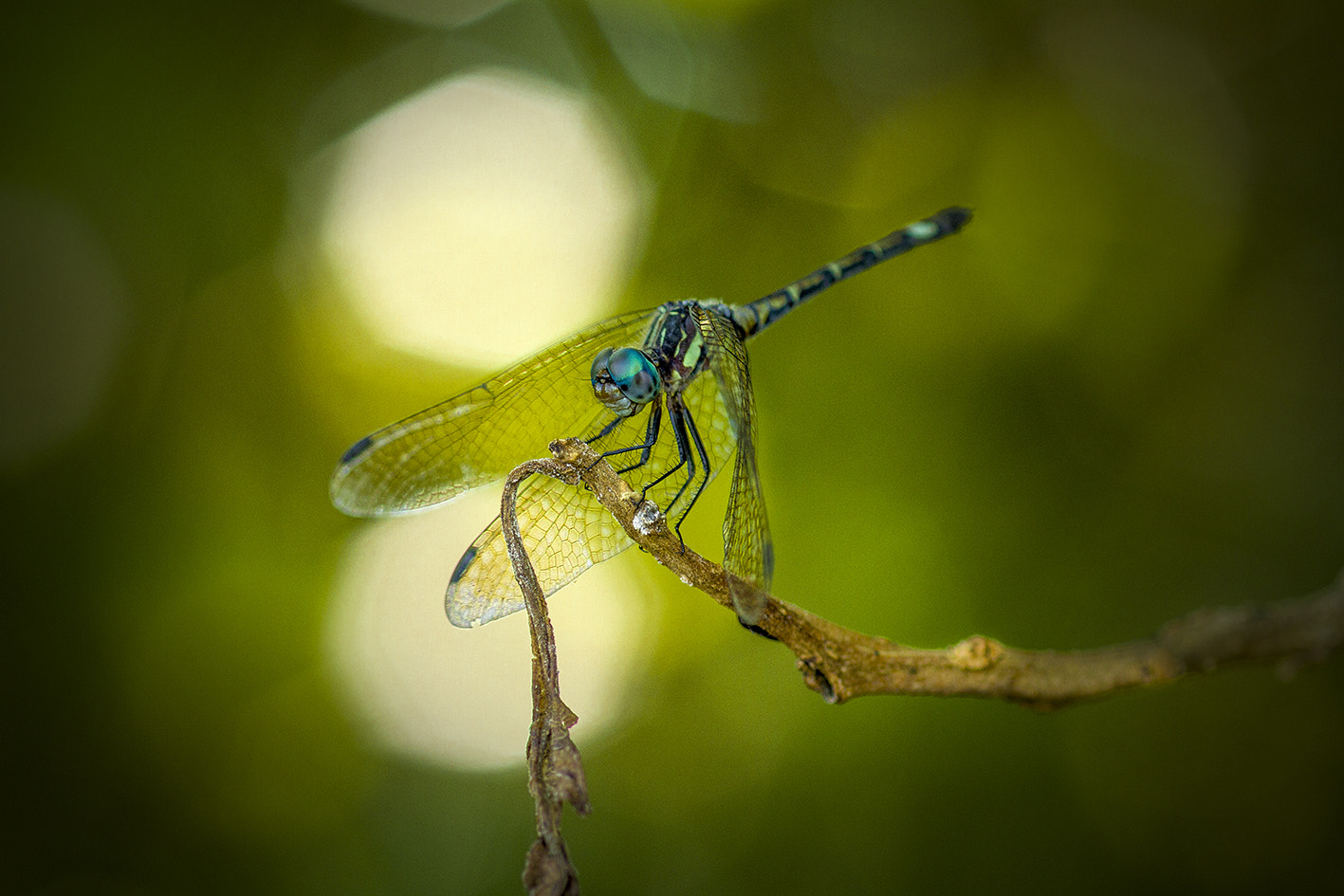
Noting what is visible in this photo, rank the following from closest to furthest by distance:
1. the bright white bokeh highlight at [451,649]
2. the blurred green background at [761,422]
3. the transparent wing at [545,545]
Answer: the transparent wing at [545,545]
the blurred green background at [761,422]
the bright white bokeh highlight at [451,649]

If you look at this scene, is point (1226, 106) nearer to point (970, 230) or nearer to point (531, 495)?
point (970, 230)

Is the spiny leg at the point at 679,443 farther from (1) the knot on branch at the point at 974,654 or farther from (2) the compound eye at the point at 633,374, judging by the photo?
(1) the knot on branch at the point at 974,654

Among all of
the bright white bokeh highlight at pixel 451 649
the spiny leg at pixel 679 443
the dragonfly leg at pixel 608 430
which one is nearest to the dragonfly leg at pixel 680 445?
the spiny leg at pixel 679 443

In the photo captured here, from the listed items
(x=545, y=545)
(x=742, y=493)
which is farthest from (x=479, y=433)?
(x=742, y=493)

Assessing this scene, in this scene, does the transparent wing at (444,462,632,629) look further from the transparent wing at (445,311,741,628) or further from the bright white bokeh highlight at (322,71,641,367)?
the bright white bokeh highlight at (322,71,641,367)

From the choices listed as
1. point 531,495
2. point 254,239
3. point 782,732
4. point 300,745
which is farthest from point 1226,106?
point 300,745

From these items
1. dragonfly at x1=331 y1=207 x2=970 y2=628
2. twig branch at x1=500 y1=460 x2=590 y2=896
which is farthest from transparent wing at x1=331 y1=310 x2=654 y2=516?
twig branch at x1=500 y1=460 x2=590 y2=896
